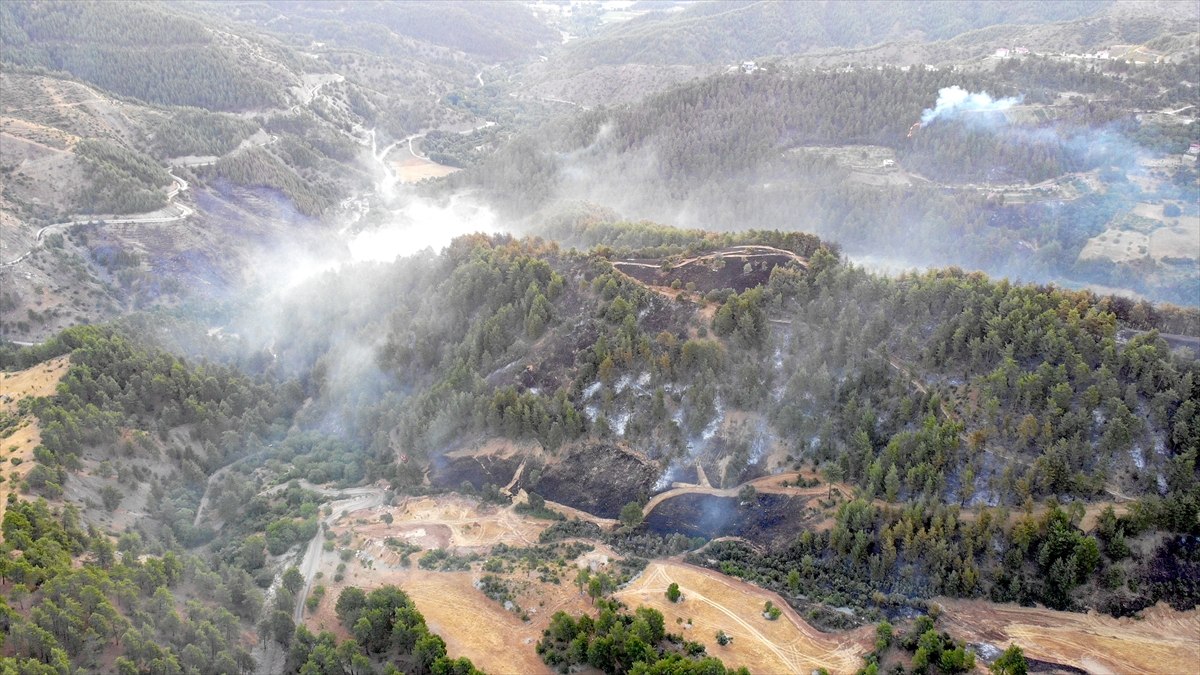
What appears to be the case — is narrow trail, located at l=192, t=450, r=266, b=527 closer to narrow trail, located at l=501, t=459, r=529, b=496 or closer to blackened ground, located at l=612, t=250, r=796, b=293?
narrow trail, located at l=501, t=459, r=529, b=496

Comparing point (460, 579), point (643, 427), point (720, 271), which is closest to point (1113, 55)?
point (720, 271)

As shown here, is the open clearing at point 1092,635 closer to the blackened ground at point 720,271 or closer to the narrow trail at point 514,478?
the blackened ground at point 720,271

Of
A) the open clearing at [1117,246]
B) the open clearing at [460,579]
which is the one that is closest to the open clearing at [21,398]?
the open clearing at [460,579]

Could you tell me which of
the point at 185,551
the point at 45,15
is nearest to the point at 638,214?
the point at 185,551

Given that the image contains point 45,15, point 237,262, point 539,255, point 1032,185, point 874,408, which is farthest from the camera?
point 45,15

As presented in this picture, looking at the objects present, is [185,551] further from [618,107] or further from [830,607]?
[618,107]

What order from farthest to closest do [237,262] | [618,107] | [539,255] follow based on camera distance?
1. [618,107]
2. [237,262]
3. [539,255]
